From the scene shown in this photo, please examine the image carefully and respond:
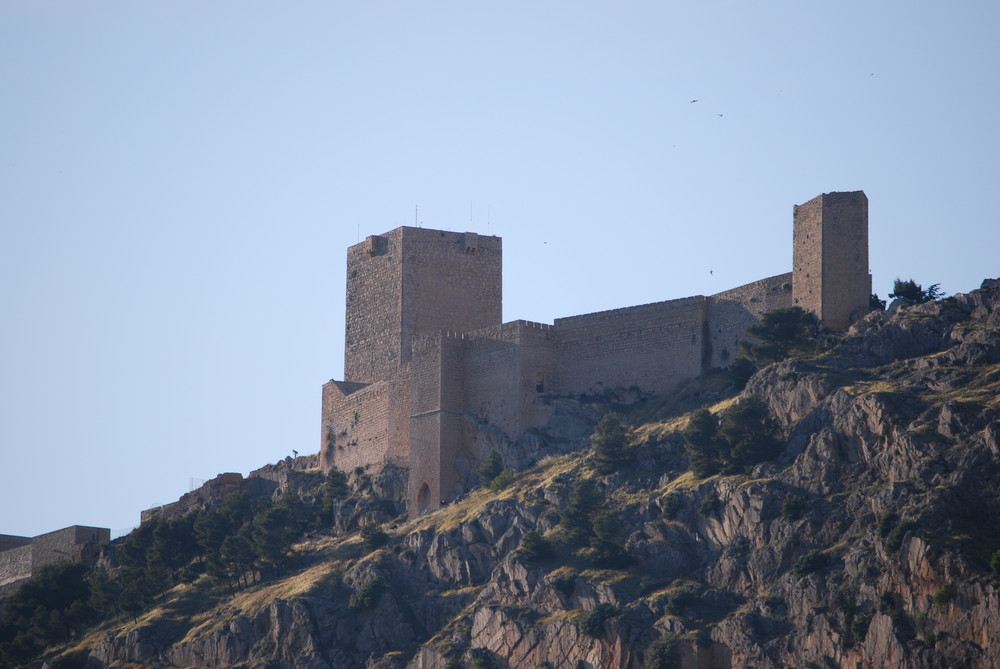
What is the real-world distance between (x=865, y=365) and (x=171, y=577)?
3038 centimetres

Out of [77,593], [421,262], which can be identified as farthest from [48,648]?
[421,262]

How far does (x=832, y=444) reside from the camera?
60.4 m

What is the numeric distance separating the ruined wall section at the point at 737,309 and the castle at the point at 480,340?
0.05 metres

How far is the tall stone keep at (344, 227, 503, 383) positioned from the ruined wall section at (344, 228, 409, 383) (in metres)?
0.04

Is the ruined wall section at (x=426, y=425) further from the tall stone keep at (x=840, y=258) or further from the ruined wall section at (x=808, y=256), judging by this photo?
the tall stone keep at (x=840, y=258)

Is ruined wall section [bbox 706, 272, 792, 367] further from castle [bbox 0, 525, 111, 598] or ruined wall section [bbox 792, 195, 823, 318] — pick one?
castle [bbox 0, 525, 111, 598]

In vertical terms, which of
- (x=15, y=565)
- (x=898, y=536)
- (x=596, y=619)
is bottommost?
(x=596, y=619)

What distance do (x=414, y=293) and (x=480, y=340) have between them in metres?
7.09

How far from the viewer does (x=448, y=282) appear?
8306 centimetres

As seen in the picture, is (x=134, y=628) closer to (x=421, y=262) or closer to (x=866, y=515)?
(x=421, y=262)

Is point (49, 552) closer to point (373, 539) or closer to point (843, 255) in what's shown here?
point (373, 539)

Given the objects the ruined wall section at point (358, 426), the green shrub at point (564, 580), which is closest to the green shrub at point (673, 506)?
the green shrub at point (564, 580)

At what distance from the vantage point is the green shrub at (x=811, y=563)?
57406 millimetres

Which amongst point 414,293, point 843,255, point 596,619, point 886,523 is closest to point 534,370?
point 414,293
